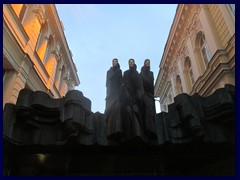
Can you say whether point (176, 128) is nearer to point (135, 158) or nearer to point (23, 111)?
point (135, 158)

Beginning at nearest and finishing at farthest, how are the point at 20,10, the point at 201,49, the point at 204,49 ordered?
the point at 20,10
the point at 204,49
the point at 201,49

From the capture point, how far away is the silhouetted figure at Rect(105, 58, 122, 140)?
4066mm

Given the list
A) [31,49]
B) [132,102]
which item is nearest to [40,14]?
[31,49]

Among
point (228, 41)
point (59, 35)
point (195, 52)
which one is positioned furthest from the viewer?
point (59, 35)

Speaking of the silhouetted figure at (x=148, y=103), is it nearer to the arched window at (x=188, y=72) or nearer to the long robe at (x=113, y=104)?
the long robe at (x=113, y=104)

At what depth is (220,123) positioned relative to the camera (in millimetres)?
4555

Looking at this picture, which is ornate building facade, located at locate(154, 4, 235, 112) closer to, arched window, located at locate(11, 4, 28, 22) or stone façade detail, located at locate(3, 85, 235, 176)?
stone façade detail, located at locate(3, 85, 235, 176)

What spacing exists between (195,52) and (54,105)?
11987 mm

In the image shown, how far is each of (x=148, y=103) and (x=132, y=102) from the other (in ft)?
1.10

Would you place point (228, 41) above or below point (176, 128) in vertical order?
above

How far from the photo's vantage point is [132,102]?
450 centimetres

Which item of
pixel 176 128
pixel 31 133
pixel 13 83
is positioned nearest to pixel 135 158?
pixel 176 128

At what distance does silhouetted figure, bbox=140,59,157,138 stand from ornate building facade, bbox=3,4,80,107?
21.2ft

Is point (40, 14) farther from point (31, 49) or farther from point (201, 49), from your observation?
point (201, 49)
